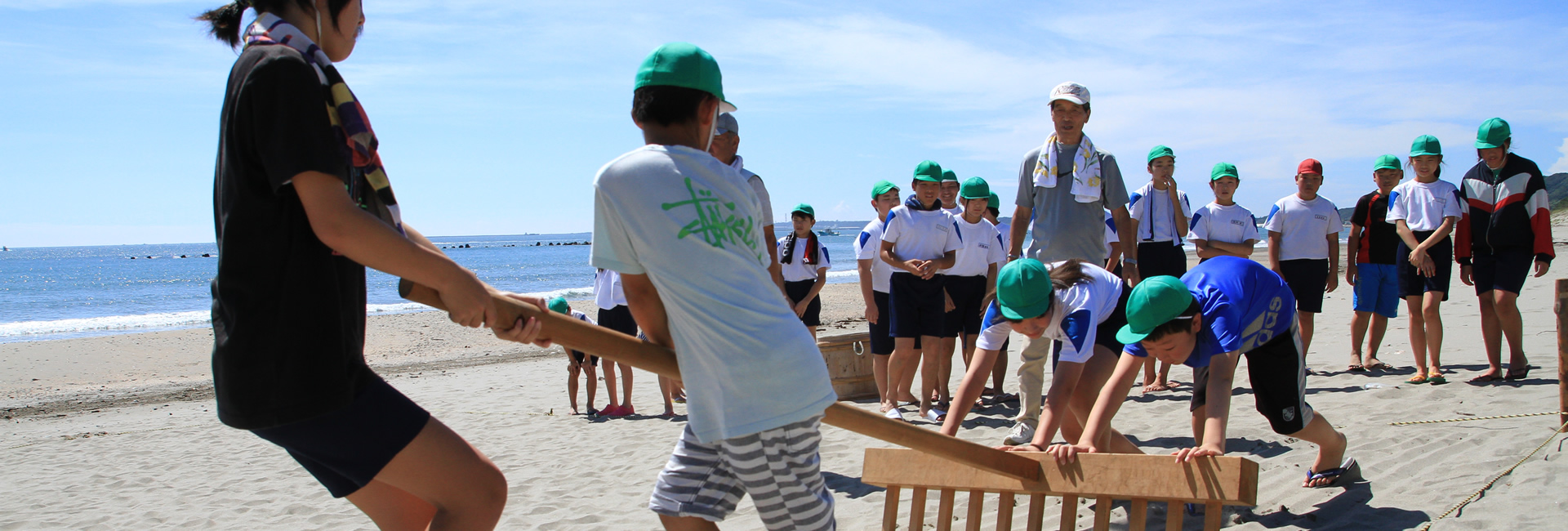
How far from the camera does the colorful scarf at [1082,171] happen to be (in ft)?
15.4

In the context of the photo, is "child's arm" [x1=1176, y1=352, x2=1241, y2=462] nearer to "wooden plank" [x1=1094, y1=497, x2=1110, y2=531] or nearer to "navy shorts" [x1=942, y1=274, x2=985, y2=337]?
"wooden plank" [x1=1094, y1=497, x2=1110, y2=531]

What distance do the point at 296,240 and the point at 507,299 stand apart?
0.39 meters

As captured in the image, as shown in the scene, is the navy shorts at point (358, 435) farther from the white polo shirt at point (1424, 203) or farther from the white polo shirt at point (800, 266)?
the white polo shirt at point (1424, 203)

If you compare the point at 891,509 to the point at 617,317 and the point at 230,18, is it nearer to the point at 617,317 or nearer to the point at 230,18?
the point at 230,18

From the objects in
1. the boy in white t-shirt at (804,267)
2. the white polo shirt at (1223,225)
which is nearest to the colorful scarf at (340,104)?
the boy in white t-shirt at (804,267)

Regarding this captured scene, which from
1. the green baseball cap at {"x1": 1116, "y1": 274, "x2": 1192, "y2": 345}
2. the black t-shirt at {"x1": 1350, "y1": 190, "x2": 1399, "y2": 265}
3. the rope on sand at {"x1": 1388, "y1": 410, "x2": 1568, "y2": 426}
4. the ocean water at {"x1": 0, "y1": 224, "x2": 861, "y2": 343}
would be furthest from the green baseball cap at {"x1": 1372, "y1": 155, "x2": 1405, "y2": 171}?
the ocean water at {"x1": 0, "y1": 224, "x2": 861, "y2": 343}

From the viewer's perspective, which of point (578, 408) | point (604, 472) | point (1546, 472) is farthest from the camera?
point (578, 408)

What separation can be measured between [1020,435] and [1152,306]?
1.58m

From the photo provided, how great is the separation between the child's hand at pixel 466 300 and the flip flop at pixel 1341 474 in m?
3.55

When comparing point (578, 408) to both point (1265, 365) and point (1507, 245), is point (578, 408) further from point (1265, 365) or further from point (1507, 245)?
point (1507, 245)

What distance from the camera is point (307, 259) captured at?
5.20ft

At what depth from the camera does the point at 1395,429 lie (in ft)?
14.8

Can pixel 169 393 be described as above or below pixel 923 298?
below

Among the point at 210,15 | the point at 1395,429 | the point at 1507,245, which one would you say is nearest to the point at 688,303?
the point at 210,15
